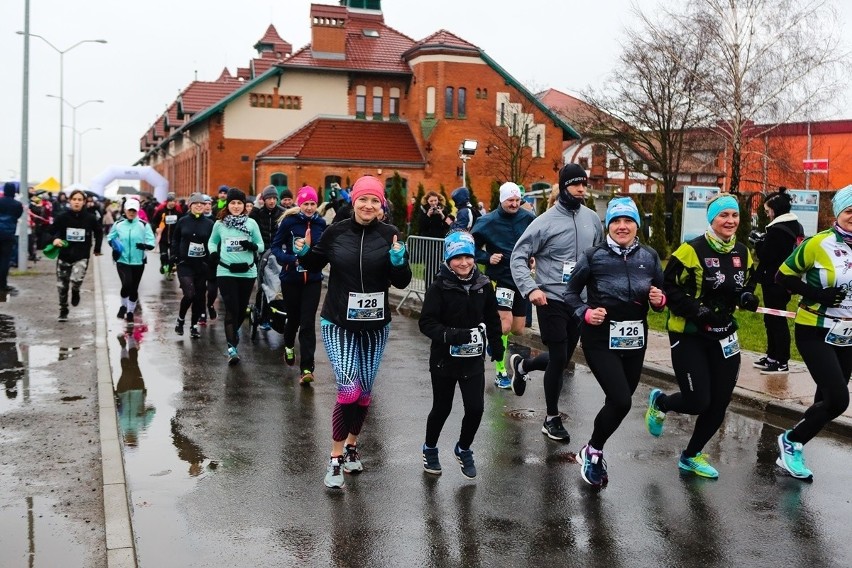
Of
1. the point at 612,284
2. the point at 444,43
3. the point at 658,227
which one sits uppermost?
the point at 444,43

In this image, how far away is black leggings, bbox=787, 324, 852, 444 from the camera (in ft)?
21.2

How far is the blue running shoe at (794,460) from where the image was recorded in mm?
6749

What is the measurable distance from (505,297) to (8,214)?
13.2 meters

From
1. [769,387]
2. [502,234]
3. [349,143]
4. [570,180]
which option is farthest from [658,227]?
[349,143]

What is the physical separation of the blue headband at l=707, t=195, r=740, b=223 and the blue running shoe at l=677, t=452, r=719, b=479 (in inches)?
66.9

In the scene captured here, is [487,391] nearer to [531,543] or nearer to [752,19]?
[531,543]

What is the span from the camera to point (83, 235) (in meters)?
14.5

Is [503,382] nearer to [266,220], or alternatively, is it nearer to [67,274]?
[266,220]

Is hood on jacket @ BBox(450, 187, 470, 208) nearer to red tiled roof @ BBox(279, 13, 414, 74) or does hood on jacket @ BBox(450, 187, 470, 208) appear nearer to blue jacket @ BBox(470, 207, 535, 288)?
blue jacket @ BBox(470, 207, 535, 288)

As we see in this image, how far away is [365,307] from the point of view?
21.1 ft

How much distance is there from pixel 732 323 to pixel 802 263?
680mm

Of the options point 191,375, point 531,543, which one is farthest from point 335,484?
point 191,375

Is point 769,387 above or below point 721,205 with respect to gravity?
below

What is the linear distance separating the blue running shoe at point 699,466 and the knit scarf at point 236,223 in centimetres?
608
